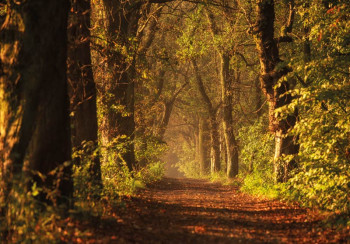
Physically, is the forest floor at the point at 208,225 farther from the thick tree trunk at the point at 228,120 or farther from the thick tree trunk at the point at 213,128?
the thick tree trunk at the point at 213,128

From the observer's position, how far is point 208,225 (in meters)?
8.30

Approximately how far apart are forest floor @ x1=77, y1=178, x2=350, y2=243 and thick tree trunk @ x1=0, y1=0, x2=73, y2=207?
1.22 meters

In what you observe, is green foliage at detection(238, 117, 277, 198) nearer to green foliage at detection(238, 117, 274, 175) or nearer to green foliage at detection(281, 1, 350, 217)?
green foliage at detection(238, 117, 274, 175)

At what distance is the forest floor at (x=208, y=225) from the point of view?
691 centimetres

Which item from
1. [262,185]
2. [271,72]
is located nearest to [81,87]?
[271,72]

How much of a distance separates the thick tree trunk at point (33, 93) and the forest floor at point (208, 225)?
1.22 m

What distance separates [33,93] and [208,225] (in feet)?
14.6

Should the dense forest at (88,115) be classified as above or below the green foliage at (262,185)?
above

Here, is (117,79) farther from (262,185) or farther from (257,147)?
(257,147)

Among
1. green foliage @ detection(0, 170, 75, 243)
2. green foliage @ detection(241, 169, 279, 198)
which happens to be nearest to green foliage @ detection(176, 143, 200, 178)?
green foliage @ detection(241, 169, 279, 198)

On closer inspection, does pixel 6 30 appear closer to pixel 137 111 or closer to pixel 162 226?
pixel 162 226

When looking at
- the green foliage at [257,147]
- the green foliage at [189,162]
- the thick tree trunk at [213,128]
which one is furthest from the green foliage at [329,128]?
the green foliage at [189,162]

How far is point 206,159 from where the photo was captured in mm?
42438

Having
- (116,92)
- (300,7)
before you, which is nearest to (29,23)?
(116,92)
